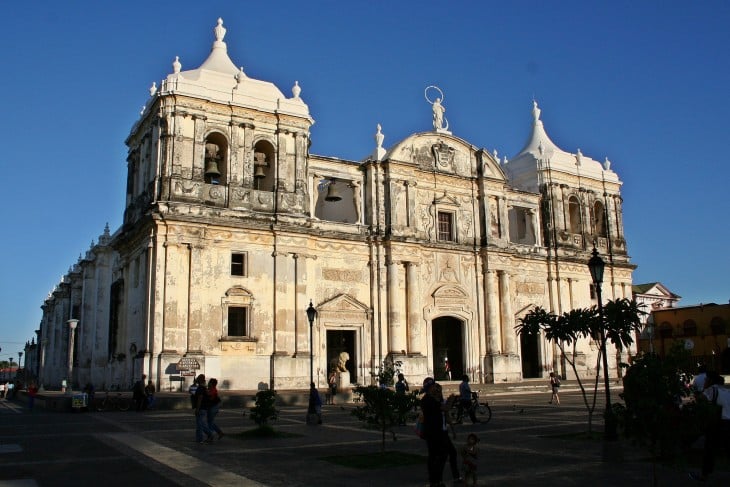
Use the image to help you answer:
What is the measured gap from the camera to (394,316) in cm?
3183

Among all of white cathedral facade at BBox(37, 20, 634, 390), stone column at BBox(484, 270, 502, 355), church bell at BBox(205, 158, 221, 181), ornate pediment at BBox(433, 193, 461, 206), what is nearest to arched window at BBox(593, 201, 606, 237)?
white cathedral facade at BBox(37, 20, 634, 390)

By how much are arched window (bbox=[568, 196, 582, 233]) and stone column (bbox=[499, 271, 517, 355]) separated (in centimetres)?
785

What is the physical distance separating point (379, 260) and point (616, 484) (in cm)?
2342

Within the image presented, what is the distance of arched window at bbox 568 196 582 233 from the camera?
40.9 metres

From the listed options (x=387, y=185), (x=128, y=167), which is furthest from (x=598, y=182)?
(x=128, y=167)

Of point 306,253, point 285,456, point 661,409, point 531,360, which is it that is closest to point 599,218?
point 531,360

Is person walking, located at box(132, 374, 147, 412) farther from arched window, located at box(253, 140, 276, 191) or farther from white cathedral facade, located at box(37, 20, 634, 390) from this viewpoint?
arched window, located at box(253, 140, 276, 191)

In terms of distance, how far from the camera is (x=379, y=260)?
32344 millimetres

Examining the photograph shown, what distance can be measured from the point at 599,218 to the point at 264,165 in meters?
23.0

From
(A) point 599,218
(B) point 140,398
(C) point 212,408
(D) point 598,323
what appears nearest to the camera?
(D) point 598,323

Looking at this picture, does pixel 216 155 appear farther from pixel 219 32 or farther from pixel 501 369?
pixel 501 369

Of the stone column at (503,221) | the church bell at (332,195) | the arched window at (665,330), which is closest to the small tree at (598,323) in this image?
the church bell at (332,195)

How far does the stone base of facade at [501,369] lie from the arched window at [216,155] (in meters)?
16.4

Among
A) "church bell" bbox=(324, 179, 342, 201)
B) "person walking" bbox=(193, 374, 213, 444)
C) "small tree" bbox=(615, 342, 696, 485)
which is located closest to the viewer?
"small tree" bbox=(615, 342, 696, 485)
